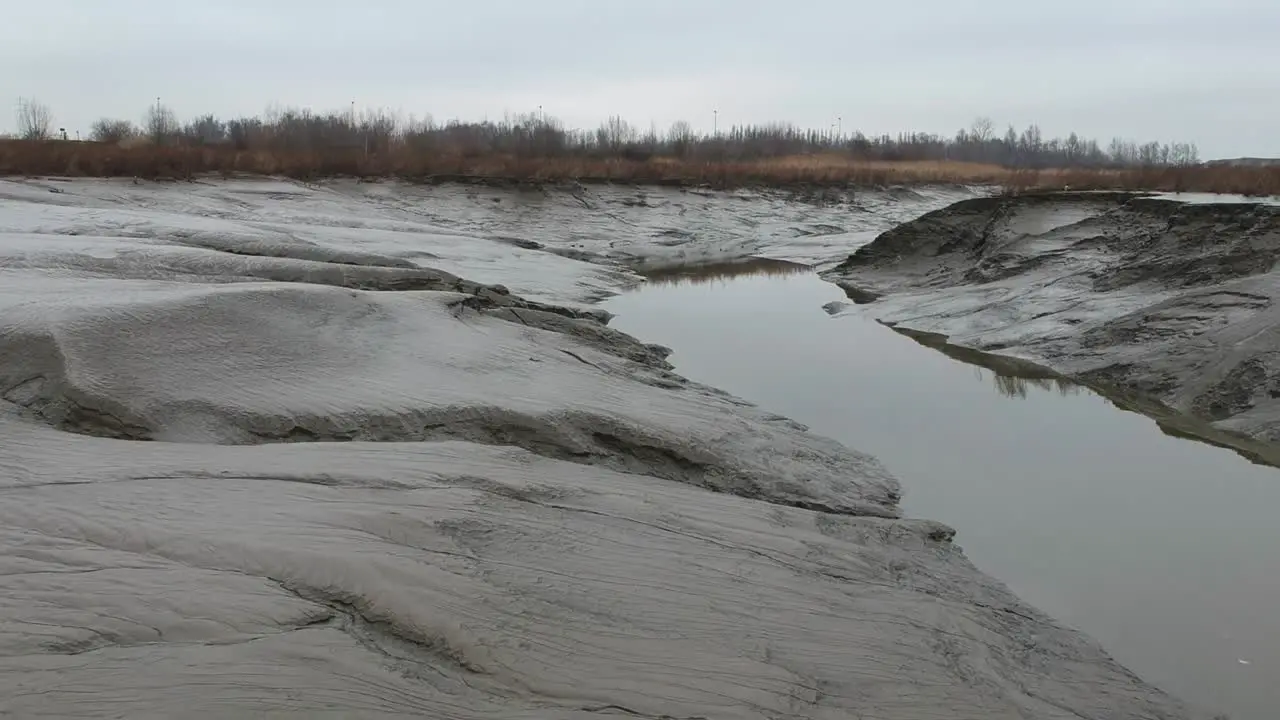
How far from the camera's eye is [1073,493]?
4.98 m

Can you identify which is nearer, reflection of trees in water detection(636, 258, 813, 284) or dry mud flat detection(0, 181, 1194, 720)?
dry mud flat detection(0, 181, 1194, 720)

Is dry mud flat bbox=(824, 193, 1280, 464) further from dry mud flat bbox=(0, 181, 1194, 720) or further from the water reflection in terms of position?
dry mud flat bbox=(0, 181, 1194, 720)

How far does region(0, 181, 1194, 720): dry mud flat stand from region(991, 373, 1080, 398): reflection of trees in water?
8.60 feet

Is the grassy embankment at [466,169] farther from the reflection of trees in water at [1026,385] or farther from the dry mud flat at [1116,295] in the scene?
the reflection of trees in water at [1026,385]

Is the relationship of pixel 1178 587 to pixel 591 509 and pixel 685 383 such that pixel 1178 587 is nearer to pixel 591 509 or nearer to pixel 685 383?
pixel 591 509

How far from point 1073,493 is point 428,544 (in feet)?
11.3

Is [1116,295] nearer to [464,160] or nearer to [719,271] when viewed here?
[719,271]

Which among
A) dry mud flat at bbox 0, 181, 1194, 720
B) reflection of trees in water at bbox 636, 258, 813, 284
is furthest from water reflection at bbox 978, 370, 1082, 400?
reflection of trees in water at bbox 636, 258, 813, 284

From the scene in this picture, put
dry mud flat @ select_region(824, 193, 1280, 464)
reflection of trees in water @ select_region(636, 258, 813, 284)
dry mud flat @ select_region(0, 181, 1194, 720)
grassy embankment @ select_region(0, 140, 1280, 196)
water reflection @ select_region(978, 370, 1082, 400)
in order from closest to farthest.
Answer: dry mud flat @ select_region(0, 181, 1194, 720), dry mud flat @ select_region(824, 193, 1280, 464), water reflection @ select_region(978, 370, 1082, 400), reflection of trees in water @ select_region(636, 258, 813, 284), grassy embankment @ select_region(0, 140, 1280, 196)

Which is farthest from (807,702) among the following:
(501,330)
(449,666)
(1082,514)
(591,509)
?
(501,330)

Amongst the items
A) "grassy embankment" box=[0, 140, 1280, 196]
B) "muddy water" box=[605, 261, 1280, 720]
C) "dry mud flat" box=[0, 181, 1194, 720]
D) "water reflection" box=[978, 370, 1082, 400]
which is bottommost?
"muddy water" box=[605, 261, 1280, 720]

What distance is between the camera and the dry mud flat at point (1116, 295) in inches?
264

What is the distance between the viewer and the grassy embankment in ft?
56.7

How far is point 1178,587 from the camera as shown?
3863 millimetres
